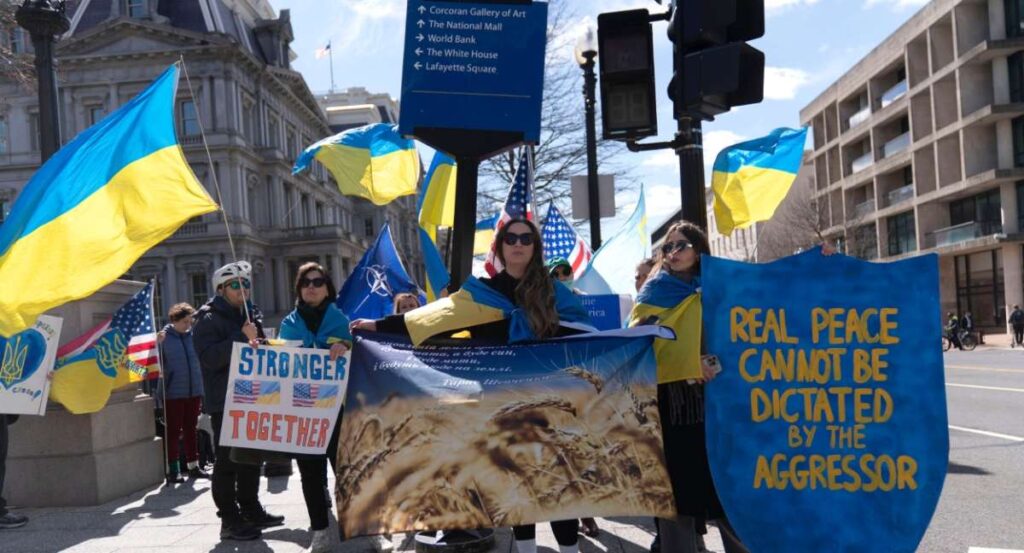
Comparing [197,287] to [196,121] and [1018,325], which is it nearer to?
[196,121]

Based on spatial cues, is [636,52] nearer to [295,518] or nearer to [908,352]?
[908,352]

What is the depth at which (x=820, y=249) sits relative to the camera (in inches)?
172

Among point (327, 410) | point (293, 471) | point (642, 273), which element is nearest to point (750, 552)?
point (327, 410)

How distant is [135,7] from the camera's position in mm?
55031

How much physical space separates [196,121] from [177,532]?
48553mm

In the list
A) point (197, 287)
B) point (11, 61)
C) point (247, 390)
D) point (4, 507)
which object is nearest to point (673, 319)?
point (247, 390)

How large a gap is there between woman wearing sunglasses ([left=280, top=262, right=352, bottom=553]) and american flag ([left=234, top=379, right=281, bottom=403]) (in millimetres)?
342

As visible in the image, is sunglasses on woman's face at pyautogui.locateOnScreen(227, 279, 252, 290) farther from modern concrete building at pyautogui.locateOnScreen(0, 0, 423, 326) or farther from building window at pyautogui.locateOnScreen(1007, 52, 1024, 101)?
modern concrete building at pyautogui.locateOnScreen(0, 0, 423, 326)

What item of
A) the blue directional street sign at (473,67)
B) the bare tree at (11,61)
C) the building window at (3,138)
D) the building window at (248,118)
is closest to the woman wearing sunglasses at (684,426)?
the blue directional street sign at (473,67)

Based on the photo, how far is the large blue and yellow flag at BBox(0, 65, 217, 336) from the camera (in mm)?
4953

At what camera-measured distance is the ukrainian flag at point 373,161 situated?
10.6m

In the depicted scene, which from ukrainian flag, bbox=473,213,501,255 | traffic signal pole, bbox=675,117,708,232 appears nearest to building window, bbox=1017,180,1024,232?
ukrainian flag, bbox=473,213,501,255

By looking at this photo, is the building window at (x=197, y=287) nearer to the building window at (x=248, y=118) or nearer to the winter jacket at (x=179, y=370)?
the building window at (x=248, y=118)

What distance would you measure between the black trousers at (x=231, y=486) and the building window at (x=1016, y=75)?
143 ft
